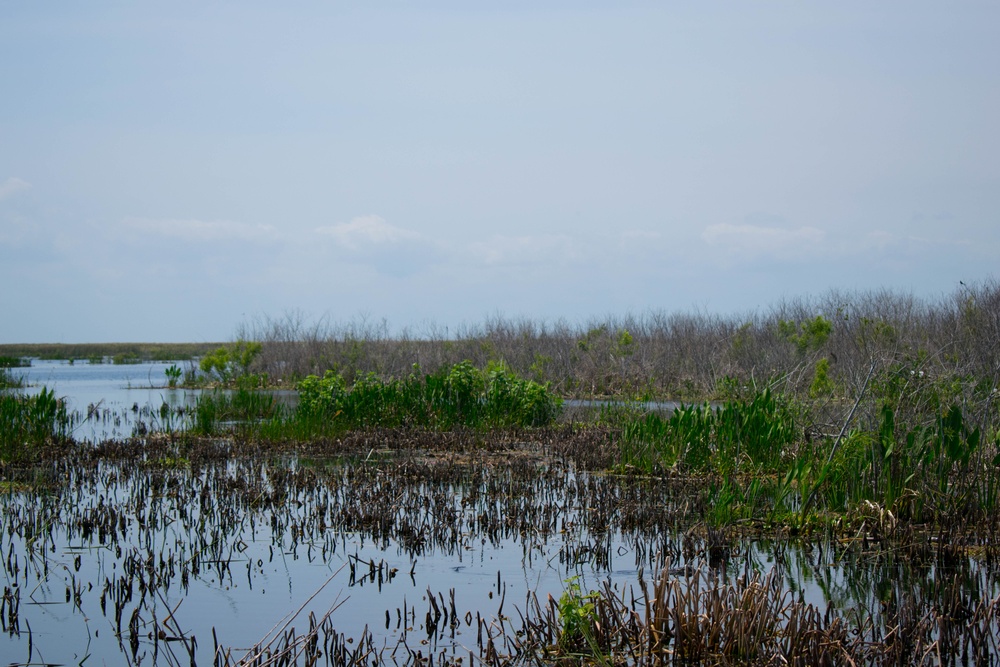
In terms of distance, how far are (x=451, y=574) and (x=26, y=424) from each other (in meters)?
8.73

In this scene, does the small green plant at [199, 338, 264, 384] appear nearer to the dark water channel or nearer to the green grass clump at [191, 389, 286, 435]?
the green grass clump at [191, 389, 286, 435]

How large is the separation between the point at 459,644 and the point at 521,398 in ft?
36.7

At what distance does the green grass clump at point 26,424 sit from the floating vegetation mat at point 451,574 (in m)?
0.89

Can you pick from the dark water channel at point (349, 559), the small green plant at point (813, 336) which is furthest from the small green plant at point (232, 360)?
the dark water channel at point (349, 559)

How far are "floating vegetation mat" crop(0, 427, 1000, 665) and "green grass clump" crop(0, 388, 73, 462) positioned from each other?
890 mm

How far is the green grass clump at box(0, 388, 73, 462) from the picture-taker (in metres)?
11.6

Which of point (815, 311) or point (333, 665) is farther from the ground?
point (815, 311)

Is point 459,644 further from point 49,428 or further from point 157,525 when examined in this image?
point 49,428

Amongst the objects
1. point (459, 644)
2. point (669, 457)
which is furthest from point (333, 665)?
point (669, 457)

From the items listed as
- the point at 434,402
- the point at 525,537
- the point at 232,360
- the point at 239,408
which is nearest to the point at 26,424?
the point at 239,408

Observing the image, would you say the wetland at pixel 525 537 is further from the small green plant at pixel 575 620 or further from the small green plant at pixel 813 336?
the small green plant at pixel 813 336

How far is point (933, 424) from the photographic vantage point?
7566 millimetres

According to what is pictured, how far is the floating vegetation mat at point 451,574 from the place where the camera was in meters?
4.46

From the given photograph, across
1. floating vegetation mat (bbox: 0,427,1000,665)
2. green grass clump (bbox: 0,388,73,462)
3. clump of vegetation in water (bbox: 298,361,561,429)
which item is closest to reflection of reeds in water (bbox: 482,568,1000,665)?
floating vegetation mat (bbox: 0,427,1000,665)
